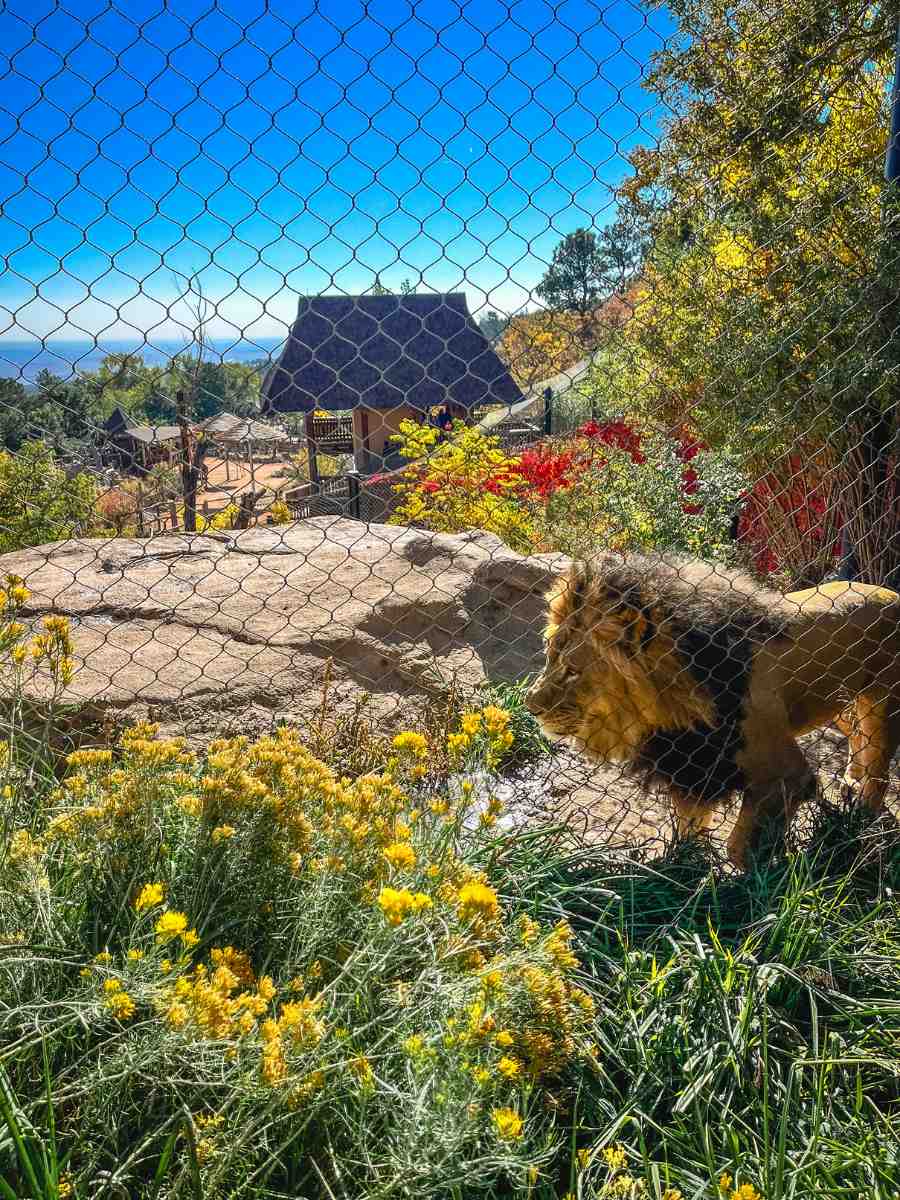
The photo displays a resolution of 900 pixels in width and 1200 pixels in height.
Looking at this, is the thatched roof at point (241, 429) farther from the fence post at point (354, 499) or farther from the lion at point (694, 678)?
the fence post at point (354, 499)

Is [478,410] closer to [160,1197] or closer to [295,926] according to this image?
[295,926]

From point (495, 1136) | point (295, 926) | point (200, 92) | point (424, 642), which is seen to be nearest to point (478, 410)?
point (424, 642)

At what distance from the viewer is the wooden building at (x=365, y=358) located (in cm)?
248

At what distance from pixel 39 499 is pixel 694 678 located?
307cm

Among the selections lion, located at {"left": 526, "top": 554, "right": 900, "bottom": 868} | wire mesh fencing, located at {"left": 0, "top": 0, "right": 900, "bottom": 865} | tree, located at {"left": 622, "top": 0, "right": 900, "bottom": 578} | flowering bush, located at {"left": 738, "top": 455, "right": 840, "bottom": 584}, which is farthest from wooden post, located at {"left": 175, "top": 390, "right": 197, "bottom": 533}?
flowering bush, located at {"left": 738, "top": 455, "right": 840, "bottom": 584}

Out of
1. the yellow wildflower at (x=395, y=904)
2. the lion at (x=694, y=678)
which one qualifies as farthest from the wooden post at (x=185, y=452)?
the yellow wildflower at (x=395, y=904)

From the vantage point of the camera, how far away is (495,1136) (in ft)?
5.10

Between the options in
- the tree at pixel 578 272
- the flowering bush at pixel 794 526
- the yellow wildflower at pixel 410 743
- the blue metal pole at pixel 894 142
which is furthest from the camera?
the flowering bush at pixel 794 526

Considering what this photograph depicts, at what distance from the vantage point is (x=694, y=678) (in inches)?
112

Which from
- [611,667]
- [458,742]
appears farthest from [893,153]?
[458,742]

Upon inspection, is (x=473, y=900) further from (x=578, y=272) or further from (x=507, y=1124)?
(x=578, y=272)

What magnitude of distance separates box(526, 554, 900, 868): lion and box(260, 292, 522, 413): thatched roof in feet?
2.43

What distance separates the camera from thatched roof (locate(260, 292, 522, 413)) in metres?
2.46

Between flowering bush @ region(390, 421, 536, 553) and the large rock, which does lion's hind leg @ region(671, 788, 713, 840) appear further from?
flowering bush @ region(390, 421, 536, 553)
